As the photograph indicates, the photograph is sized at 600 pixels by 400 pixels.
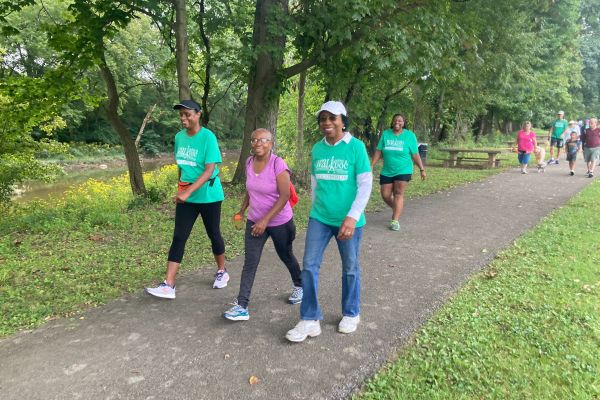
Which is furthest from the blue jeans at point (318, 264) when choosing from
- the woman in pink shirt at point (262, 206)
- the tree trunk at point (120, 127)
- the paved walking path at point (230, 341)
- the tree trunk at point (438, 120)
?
the tree trunk at point (438, 120)

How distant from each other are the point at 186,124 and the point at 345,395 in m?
2.64

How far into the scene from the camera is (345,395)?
2697mm

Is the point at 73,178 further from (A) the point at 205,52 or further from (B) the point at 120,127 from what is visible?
(A) the point at 205,52

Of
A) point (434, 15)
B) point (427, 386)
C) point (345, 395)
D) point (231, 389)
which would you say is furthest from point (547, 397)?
point (434, 15)

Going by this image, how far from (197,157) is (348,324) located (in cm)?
201

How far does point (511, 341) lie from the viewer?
10.7ft

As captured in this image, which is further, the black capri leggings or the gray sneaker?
the black capri leggings

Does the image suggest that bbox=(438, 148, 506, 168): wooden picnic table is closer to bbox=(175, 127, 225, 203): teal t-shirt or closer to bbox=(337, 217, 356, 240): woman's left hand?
bbox=(175, 127, 225, 203): teal t-shirt

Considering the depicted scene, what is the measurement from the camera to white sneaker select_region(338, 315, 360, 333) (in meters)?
3.43

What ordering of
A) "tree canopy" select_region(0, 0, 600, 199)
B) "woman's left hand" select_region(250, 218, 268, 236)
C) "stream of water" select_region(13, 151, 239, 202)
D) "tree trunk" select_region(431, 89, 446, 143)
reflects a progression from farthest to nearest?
"stream of water" select_region(13, 151, 239, 202), "tree trunk" select_region(431, 89, 446, 143), "tree canopy" select_region(0, 0, 600, 199), "woman's left hand" select_region(250, 218, 268, 236)

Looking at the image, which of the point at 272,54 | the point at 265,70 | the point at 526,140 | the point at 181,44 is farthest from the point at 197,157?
the point at 526,140

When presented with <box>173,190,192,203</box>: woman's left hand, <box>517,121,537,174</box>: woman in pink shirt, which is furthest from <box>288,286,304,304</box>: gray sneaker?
<box>517,121,537,174</box>: woman in pink shirt

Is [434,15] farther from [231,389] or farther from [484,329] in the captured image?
[231,389]

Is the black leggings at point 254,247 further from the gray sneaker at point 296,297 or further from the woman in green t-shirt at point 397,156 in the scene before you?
the woman in green t-shirt at point 397,156
